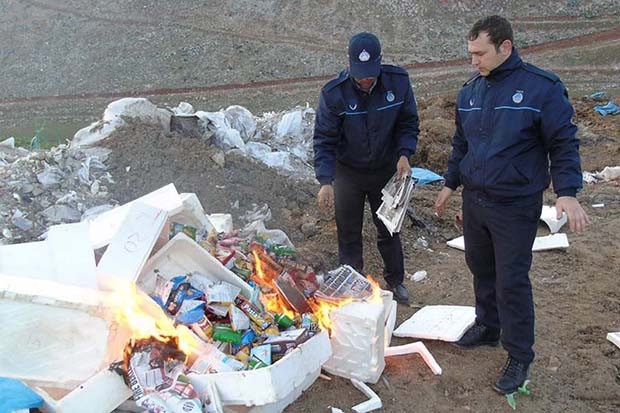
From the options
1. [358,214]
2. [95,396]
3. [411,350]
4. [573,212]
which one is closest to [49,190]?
[358,214]

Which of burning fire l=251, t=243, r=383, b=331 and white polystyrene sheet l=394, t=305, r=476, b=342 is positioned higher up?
burning fire l=251, t=243, r=383, b=331

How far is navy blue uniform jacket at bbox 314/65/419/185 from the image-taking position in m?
4.03

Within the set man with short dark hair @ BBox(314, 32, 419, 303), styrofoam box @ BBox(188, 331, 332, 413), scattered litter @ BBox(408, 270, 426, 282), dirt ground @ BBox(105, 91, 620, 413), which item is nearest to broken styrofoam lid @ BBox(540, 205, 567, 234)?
dirt ground @ BBox(105, 91, 620, 413)

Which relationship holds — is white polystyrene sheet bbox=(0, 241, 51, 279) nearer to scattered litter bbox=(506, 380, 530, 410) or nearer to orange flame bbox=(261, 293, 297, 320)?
orange flame bbox=(261, 293, 297, 320)

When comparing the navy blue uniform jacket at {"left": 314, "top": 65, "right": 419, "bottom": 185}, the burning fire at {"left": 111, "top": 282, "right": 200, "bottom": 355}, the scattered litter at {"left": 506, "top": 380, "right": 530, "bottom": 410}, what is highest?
the navy blue uniform jacket at {"left": 314, "top": 65, "right": 419, "bottom": 185}

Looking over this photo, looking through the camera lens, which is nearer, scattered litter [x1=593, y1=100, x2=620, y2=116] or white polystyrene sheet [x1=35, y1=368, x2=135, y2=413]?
white polystyrene sheet [x1=35, y1=368, x2=135, y2=413]

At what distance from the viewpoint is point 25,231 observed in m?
5.14

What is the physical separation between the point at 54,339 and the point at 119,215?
1.09m

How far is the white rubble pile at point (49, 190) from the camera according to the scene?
522cm

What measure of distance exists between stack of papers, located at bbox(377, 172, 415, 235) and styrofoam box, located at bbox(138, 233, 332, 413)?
1.08 metres

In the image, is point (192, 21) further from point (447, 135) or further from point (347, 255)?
point (347, 255)

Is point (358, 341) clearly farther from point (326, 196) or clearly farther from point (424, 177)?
point (424, 177)

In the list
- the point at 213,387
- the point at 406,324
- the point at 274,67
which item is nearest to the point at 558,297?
the point at 406,324

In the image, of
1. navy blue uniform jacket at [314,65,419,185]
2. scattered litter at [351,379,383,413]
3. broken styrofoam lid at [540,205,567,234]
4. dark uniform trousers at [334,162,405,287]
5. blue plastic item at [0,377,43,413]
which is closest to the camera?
blue plastic item at [0,377,43,413]
